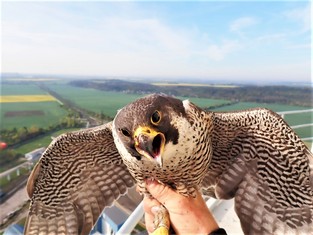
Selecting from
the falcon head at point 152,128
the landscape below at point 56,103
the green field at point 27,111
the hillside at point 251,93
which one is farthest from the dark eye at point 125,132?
the green field at point 27,111

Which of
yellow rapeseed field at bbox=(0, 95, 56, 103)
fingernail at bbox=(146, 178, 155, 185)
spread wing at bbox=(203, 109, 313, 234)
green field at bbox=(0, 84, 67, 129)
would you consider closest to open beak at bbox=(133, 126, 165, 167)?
fingernail at bbox=(146, 178, 155, 185)

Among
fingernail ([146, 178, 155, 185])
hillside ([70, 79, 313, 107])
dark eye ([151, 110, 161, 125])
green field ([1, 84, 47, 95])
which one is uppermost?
dark eye ([151, 110, 161, 125])

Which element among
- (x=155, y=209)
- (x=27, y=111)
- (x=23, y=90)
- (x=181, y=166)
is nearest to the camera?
(x=181, y=166)

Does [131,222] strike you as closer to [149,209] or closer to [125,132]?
[149,209]

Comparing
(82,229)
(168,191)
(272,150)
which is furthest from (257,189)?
(82,229)

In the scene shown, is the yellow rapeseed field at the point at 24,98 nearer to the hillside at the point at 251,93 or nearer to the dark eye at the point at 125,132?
the hillside at the point at 251,93

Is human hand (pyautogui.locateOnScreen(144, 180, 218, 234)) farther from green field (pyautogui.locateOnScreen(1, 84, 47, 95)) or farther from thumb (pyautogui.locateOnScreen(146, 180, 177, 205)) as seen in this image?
green field (pyautogui.locateOnScreen(1, 84, 47, 95))

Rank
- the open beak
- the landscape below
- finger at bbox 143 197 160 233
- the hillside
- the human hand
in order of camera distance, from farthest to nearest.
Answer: the landscape below
the hillside
finger at bbox 143 197 160 233
the human hand
the open beak

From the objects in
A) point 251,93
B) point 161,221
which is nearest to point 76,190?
point 161,221
